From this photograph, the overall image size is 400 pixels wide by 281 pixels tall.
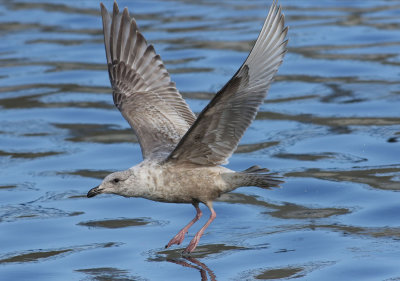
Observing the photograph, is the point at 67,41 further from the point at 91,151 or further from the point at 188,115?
the point at 188,115

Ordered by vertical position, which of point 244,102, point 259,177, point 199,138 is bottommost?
point 259,177

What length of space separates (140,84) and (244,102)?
2.13 meters

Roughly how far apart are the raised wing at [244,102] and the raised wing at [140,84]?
1081 millimetres

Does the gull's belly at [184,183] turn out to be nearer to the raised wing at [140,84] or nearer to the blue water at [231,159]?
the blue water at [231,159]

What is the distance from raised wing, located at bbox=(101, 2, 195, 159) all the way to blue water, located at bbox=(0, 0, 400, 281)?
42.0 inches

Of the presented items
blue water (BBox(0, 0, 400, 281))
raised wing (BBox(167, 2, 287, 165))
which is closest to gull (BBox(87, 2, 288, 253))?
raised wing (BBox(167, 2, 287, 165))

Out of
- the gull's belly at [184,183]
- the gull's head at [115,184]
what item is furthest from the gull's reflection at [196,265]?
the gull's head at [115,184]

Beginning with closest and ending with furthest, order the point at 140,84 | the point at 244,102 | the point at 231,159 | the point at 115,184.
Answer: the point at 244,102, the point at 115,184, the point at 140,84, the point at 231,159

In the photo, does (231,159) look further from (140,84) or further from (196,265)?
(196,265)

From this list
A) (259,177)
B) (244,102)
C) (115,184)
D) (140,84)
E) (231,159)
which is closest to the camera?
(244,102)

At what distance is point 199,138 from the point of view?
7922 millimetres

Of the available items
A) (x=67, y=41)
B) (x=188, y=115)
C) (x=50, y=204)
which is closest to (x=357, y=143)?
(x=188, y=115)

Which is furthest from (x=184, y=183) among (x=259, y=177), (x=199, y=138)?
(x=259, y=177)

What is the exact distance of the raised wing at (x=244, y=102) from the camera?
302 inches
